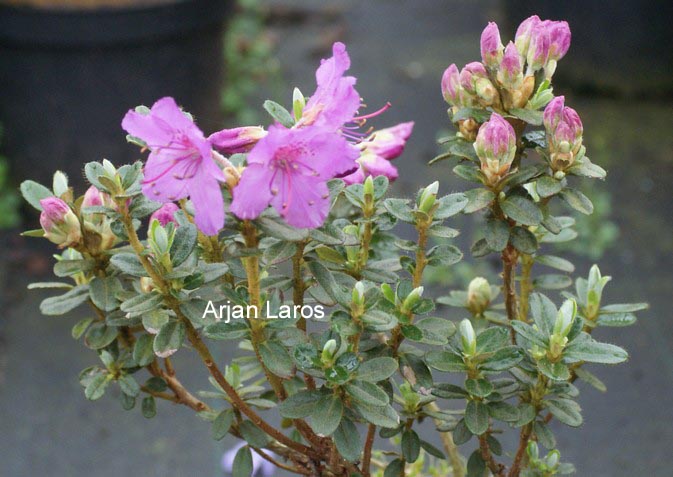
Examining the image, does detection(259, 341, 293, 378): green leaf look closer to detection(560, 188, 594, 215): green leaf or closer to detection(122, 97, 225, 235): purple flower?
detection(122, 97, 225, 235): purple flower

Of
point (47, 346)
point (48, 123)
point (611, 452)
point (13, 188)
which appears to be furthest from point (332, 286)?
point (13, 188)

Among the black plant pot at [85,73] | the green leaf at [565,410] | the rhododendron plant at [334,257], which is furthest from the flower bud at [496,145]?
the black plant pot at [85,73]

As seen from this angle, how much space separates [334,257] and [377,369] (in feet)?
0.50

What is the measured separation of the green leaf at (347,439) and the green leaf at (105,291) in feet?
0.83

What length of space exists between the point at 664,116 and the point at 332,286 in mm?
2986

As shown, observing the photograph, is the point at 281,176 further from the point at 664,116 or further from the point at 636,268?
the point at 664,116

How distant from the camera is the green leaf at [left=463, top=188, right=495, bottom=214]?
87cm

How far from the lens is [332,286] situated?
834 millimetres

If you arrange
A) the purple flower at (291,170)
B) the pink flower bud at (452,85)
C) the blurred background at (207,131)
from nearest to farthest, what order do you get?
the purple flower at (291,170) → the pink flower bud at (452,85) → the blurred background at (207,131)

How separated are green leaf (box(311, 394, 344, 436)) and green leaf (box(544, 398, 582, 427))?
0.22 m

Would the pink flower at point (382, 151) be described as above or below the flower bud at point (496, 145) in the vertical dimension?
below

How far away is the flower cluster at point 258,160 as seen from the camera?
2.38ft

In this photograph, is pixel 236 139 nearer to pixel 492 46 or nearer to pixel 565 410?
pixel 492 46

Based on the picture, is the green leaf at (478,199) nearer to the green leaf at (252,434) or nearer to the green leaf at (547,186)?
the green leaf at (547,186)
